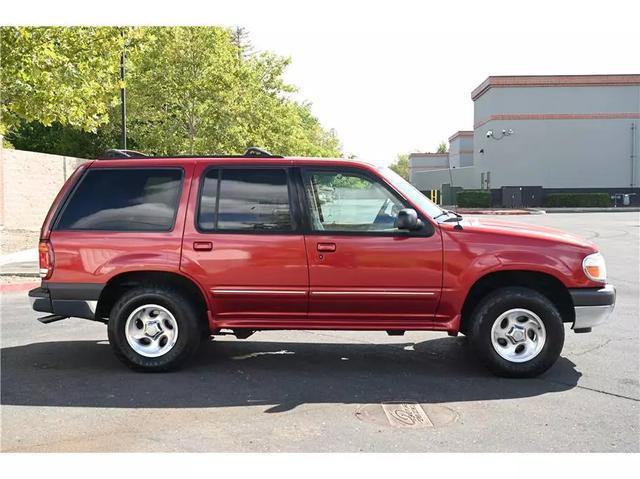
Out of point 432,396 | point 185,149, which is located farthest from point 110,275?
point 185,149

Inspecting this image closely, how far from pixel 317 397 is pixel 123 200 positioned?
262cm

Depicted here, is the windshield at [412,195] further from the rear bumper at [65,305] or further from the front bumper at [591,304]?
the rear bumper at [65,305]

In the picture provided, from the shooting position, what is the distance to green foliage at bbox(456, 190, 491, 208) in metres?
45.8

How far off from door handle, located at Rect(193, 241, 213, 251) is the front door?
0.91 m

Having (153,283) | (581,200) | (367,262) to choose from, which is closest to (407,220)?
(367,262)

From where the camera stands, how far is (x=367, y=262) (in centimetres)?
560

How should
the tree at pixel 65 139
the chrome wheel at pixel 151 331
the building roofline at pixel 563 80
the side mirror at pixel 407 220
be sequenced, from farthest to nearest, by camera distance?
1. the building roofline at pixel 563 80
2. the tree at pixel 65 139
3. the chrome wheel at pixel 151 331
4. the side mirror at pixel 407 220

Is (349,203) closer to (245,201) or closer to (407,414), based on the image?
(245,201)

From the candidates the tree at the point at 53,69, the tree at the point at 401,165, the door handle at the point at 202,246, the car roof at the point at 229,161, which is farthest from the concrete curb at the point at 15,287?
the tree at the point at 401,165

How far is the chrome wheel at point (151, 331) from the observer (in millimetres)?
5836

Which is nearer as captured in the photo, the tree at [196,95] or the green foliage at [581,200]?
the tree at [196,95]

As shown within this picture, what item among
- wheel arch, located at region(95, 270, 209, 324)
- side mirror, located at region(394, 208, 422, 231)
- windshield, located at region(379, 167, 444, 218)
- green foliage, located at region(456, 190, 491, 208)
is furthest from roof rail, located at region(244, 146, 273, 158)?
green foliage, located at region(456, 190, 491, 208)

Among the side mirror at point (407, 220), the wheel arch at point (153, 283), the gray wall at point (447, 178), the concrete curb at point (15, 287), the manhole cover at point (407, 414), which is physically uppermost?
the gray wall at point (447, 178)

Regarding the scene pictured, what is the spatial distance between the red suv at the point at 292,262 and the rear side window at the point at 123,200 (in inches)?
0.4
